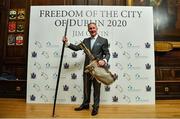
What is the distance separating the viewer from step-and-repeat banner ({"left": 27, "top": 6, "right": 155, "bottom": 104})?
5.61 meters

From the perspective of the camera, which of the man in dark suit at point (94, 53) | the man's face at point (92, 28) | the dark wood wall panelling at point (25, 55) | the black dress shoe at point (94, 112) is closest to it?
the black dress shoe at point (94, 112)

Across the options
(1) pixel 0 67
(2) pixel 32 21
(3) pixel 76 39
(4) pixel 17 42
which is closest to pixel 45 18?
(2) pixel 32 21

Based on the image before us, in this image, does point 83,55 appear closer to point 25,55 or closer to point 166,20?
point 25,55

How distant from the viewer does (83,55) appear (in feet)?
18.5

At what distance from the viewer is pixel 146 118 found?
14.4 ft

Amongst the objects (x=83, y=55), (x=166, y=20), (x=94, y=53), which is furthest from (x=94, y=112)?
(x=166, y=20)

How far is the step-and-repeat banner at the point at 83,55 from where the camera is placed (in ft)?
18.4

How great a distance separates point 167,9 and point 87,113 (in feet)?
10.8

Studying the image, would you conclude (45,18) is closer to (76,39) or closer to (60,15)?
(60,15)

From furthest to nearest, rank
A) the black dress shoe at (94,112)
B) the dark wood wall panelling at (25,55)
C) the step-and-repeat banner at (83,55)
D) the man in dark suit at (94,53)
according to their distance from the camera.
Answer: the dark wood wall panelling at (25,55)
the step-and-repeat banner at (83,55)
the man in dark suit at (94,53)
the black dress shoe at (94,112)

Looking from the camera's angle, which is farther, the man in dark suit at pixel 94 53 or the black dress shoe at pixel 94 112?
the man in dark suit at pixel 94 53

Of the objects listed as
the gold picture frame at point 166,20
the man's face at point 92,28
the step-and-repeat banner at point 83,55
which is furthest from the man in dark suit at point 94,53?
the gold picture frame at point 166,20

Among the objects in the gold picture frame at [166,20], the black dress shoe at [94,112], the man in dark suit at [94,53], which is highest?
the gold picture frame at [166,20]

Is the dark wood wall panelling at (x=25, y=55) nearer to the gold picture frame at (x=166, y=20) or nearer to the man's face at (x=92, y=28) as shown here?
the gold picture frame at (x=166, y=20)
